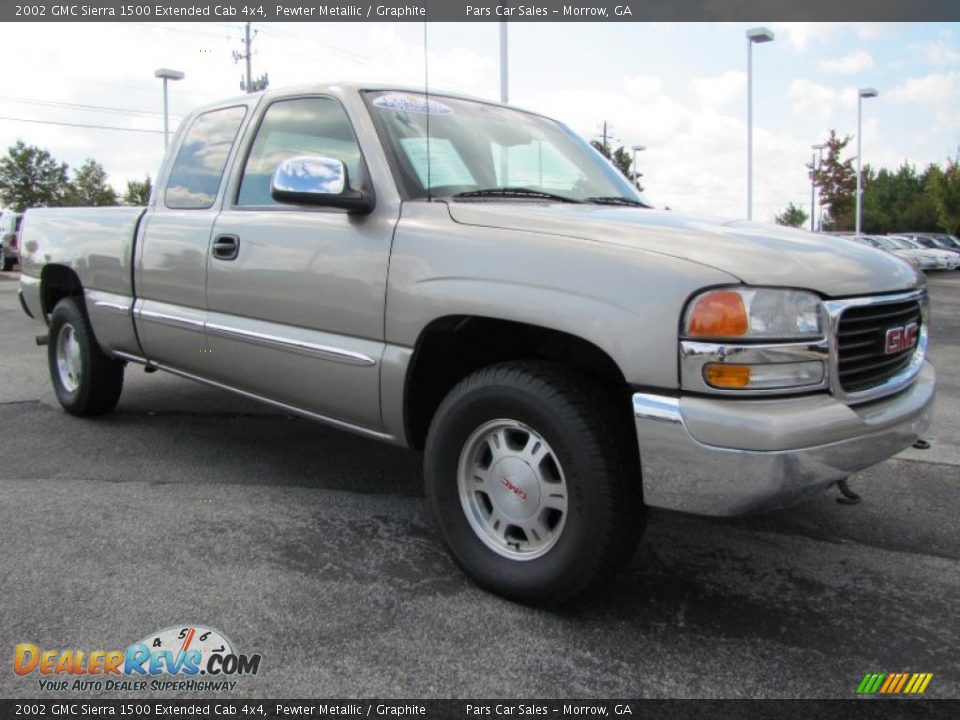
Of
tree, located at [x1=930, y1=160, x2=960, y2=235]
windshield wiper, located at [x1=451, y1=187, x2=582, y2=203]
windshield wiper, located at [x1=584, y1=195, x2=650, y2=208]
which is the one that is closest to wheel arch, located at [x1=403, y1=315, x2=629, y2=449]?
windshield wiper, located at [x1=451, y1=187, x2=582, y2=203]

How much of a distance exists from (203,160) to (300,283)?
1415mm

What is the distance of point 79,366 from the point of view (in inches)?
204

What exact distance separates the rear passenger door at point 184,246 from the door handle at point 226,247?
115 mm

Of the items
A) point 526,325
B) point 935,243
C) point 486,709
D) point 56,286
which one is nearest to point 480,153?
point 526,325

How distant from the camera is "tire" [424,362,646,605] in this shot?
243 centimetres

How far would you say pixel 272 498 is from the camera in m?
3.79

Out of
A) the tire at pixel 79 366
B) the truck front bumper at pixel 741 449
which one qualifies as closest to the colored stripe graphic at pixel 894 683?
the truck front bumper at pixel 741 449

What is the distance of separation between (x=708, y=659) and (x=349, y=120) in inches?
98.3

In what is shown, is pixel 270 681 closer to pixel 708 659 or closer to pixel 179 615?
pixel 179 615

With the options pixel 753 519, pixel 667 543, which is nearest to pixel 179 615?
pixel 667 543

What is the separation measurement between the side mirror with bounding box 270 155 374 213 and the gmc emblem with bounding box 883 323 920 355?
1918 millimetres

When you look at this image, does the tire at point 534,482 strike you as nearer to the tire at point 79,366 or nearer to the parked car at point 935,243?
the tire at point 79,366

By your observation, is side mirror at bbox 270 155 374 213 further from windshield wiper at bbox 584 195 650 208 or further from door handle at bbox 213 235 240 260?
windshield wiper at bbox 584 195 650 208

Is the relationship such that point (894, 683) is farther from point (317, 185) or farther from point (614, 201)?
point (317, 185)
